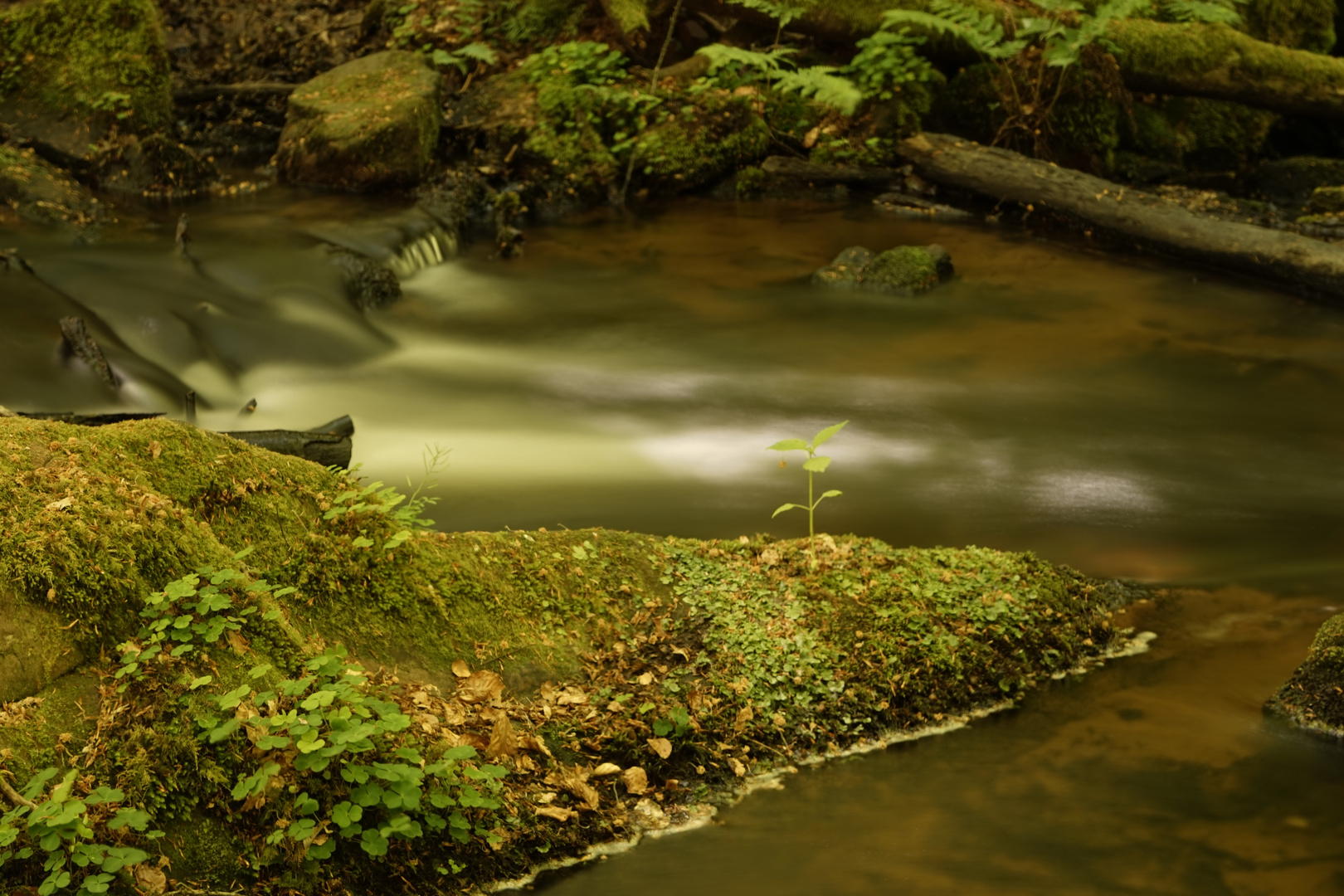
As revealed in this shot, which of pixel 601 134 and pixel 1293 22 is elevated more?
pixel 1293 22

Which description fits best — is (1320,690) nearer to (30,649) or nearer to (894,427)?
(894,427)

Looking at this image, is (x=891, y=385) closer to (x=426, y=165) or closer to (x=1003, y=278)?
(x=1003, y=278)

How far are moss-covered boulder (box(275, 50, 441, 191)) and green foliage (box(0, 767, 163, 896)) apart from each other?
9579mm

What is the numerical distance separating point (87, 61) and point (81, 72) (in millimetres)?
153

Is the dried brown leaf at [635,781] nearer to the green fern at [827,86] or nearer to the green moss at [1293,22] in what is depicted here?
the green fern at [827,86]

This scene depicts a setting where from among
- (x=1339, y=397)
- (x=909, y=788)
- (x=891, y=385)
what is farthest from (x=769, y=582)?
(x=1339, y=397)

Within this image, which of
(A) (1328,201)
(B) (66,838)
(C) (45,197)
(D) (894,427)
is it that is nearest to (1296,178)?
(A) (1328,201)

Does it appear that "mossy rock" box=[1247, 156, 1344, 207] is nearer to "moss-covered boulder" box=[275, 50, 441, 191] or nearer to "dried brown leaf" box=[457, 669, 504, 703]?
"moss-covered boulder" box=[275, 50, 441, 191]

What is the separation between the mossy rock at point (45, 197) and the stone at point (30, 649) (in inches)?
302

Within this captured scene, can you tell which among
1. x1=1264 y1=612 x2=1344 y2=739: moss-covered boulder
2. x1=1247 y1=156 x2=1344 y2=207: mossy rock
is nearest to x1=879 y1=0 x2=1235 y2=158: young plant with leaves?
x1=1247 y1=156 x2=1344 y2=207: mossy rock

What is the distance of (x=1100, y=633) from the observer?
4414mm

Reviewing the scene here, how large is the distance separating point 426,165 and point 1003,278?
5.81m

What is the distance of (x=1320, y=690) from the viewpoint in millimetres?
3832

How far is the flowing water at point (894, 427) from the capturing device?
3.23m
